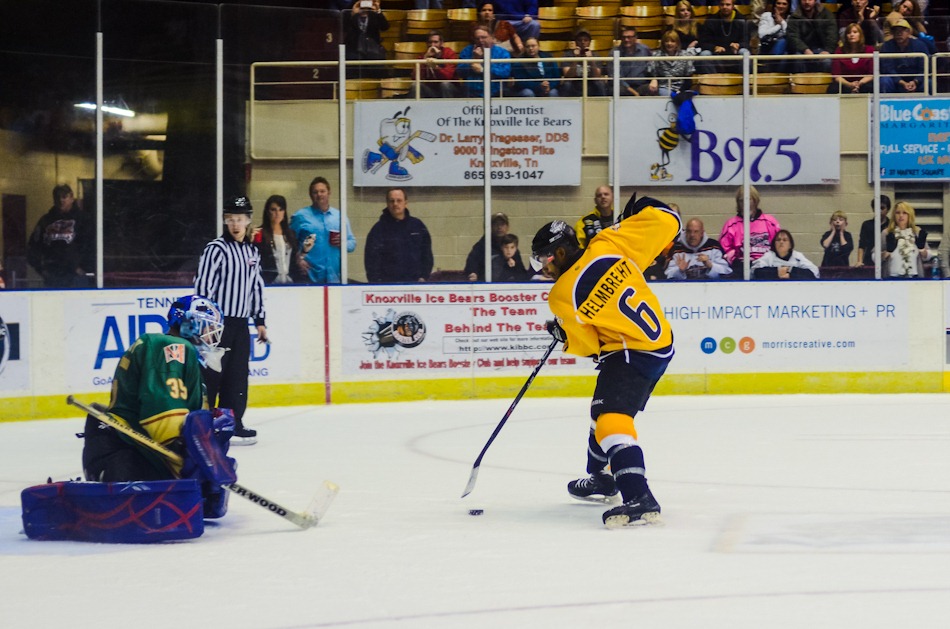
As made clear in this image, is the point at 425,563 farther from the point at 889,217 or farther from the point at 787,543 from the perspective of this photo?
the point at 889,217

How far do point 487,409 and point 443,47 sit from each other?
321 cm

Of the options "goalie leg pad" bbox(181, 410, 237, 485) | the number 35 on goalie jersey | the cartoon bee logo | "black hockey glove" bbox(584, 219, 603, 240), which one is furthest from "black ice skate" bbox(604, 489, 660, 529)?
the cartoon bee logo

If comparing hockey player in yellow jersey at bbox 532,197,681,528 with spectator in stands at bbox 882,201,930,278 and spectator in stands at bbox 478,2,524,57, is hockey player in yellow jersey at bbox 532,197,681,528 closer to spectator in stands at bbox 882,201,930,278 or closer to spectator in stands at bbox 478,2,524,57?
spectator in stands at bbox 882,201,930,278

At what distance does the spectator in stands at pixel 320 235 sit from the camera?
9.30 meters

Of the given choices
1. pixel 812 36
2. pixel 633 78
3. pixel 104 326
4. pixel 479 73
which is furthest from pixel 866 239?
pixel 104 326

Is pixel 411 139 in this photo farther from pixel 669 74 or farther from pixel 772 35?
pixel 772 35

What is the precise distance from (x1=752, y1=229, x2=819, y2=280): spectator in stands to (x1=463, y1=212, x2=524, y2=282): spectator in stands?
171 centimetres

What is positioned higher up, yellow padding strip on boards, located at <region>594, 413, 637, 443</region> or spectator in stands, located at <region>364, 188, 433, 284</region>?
spectator in stands, located at <region>364, 188, 433, 284</region>

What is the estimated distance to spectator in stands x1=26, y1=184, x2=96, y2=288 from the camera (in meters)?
8.44

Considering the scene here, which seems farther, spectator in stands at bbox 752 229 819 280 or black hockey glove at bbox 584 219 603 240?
spectator in stands at bbox 752 229 819 280

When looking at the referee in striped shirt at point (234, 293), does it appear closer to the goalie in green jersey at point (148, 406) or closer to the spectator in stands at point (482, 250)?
the spectator in stands at point (482, 250)

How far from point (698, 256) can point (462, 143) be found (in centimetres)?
184

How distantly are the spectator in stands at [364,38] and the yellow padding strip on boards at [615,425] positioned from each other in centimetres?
531

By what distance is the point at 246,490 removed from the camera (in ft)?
14.9
